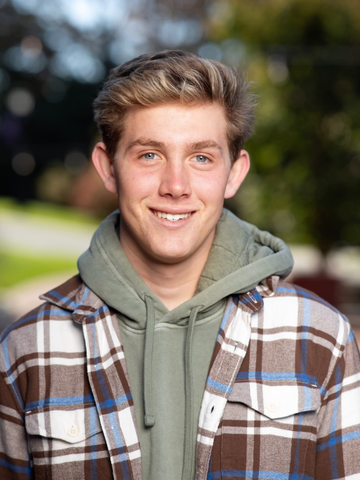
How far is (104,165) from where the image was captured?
2.33 metres

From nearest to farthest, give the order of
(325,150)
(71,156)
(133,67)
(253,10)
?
(133,67) < (325,150) < (253,10) < (71,156)

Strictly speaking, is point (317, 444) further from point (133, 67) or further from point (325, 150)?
point (325, 150)

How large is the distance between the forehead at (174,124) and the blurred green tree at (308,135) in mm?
7797

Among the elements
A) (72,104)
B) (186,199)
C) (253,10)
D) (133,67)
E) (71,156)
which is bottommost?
(186,199)

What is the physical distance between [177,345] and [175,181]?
1.88 feet

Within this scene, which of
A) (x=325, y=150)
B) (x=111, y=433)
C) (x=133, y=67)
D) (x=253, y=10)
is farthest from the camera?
(x=253, y=10)

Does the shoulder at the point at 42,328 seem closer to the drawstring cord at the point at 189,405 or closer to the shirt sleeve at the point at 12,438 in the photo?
the shirt sleeve at the point at 12,438

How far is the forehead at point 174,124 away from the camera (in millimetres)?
2057

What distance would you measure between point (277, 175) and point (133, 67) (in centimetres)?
824

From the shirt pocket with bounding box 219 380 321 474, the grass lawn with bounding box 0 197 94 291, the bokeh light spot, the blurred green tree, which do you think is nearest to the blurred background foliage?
the blurred green tree

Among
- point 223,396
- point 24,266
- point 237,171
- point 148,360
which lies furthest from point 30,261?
point 223,396

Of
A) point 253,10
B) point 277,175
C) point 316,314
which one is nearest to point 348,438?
point 316,314

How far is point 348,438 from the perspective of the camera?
6.77ft

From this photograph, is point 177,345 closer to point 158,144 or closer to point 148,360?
point 148,360
